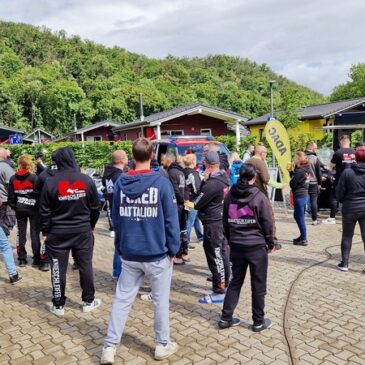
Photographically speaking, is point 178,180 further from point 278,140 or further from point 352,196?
point 278,140

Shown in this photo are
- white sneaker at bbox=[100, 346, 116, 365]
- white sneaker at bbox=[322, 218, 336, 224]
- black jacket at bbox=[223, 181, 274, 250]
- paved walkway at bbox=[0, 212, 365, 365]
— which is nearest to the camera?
white sneaker at bbox=[100, 346, 116, 365]

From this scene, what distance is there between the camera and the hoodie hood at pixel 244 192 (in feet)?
14.4

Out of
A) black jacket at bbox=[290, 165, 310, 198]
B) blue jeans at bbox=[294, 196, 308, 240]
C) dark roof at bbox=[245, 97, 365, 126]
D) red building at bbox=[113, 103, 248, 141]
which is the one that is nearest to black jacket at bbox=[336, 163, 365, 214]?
blue jeans at bbox=[294, 196, 308, 240]

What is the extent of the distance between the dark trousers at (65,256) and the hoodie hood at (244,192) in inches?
73.4

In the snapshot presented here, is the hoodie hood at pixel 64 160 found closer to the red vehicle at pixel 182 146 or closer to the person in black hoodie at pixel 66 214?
the person in black hoodie at pixel 66 214

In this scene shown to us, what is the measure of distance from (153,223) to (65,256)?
5.69ft

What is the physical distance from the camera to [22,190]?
6766mm

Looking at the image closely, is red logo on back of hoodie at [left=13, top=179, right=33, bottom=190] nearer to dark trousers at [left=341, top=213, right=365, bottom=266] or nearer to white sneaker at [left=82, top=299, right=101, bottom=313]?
white sneaker at [left=82, top=299, right=101, bottom=313]

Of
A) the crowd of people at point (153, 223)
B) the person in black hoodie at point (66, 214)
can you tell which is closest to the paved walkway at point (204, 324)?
the crowd of people at point (153, 223)

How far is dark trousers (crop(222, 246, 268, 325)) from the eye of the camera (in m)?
4.40

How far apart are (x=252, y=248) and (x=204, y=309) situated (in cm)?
129

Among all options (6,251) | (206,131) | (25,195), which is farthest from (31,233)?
(206,131)

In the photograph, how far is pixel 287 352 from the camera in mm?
4090

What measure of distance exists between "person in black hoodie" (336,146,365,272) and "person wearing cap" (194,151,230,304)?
2130 millimetres
